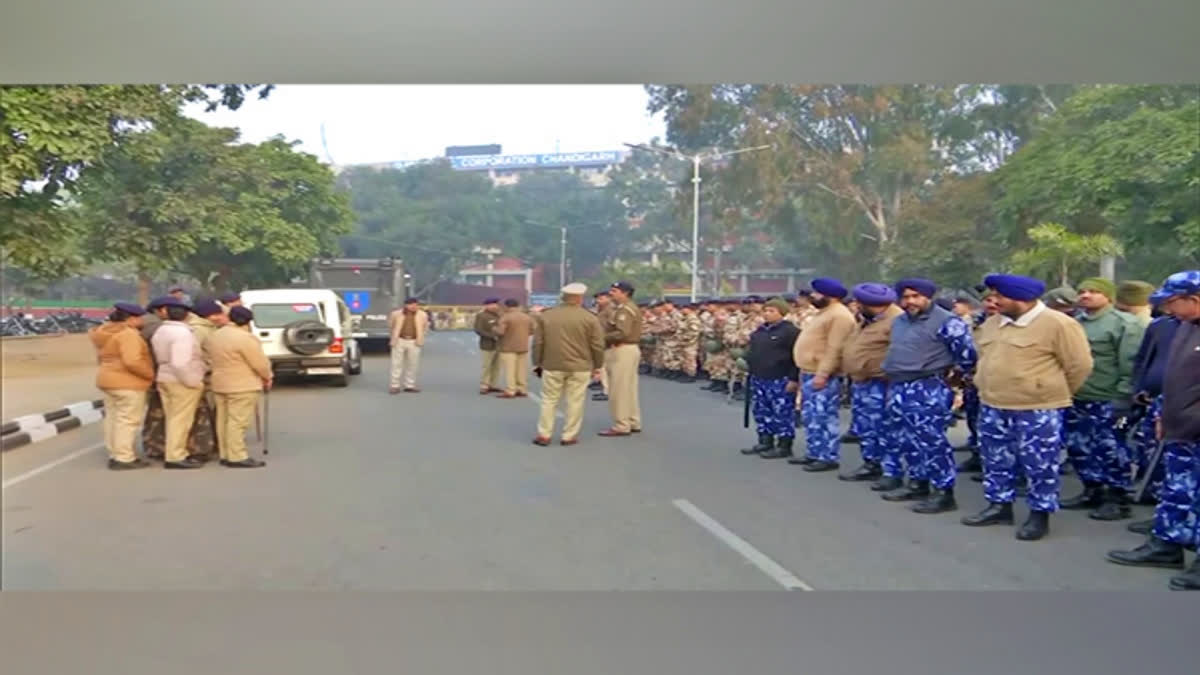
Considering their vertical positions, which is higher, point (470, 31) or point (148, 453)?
point (470, 31)

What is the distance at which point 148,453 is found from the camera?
8781mm

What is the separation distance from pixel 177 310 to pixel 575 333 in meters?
3.37

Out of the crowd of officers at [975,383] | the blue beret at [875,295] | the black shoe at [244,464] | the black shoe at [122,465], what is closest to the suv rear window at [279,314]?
the black shoe at [244,464]

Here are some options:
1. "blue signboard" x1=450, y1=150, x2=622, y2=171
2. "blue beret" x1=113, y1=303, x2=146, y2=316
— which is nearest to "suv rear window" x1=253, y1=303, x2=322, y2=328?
"blue beret" x1=113, y1=303, x2=146, y2=316

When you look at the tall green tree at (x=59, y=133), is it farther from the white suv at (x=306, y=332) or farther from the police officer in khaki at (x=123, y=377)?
the white suv at (x=306, y=332)

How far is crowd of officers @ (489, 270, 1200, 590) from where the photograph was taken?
218 inches

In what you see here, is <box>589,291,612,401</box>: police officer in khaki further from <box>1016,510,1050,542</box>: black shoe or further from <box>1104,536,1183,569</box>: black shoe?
<box>1104,536,1183,569</box>: black shoe

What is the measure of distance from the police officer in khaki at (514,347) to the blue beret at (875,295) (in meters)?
3.14

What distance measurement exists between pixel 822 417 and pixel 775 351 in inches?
32.2

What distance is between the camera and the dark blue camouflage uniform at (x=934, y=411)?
21.9ft

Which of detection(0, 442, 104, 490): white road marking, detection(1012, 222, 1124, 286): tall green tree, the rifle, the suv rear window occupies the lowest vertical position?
detection(0, 442, 104, 490): white road marking

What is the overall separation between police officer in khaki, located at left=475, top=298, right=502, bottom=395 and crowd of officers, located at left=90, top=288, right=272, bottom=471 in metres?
1.86

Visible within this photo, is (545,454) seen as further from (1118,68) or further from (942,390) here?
(1118,68)

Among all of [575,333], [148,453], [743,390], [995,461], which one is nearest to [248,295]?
[148,453]
